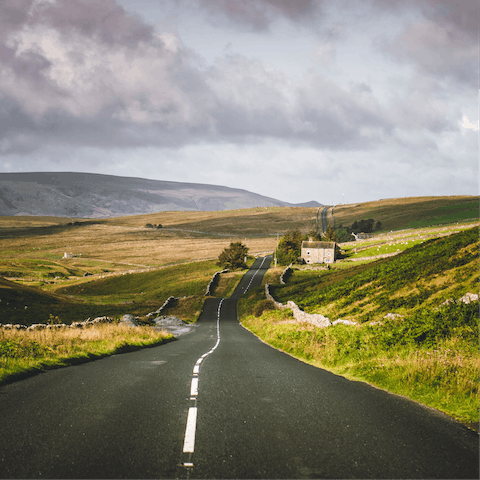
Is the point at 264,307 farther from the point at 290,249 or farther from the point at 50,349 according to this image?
the point at 290,249

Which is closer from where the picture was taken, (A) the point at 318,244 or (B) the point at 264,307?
(B) the point at 264,307

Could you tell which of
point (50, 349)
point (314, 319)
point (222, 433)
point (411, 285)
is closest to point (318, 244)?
point (411, 285)

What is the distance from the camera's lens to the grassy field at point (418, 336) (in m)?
9.16

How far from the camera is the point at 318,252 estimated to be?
4161 inches

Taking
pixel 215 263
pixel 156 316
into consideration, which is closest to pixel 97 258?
pixel 215 263

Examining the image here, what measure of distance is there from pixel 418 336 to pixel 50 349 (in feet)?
46.8

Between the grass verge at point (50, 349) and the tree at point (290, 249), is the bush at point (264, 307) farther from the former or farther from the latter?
the tree at point (290, 249)

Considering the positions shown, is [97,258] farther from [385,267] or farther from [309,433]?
[309,433]

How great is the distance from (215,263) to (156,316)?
171 feet

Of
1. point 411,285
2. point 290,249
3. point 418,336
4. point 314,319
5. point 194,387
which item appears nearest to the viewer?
point 194,387

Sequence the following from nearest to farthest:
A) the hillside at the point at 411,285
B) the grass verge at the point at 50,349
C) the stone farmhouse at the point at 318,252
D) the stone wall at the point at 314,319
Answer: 1. the grass verge at the point at 50,349
2. the hillside at the point at 411,285
3. the stone wall at the point at 314,319
4. the stone farmhouse at the point at 318,252

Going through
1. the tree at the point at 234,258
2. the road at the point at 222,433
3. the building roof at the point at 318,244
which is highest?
the road at the point at 222,433

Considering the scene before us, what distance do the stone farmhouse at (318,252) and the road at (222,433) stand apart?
96196 mm

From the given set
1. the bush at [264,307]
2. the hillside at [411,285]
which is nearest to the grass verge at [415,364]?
the hillside at [411,285]
